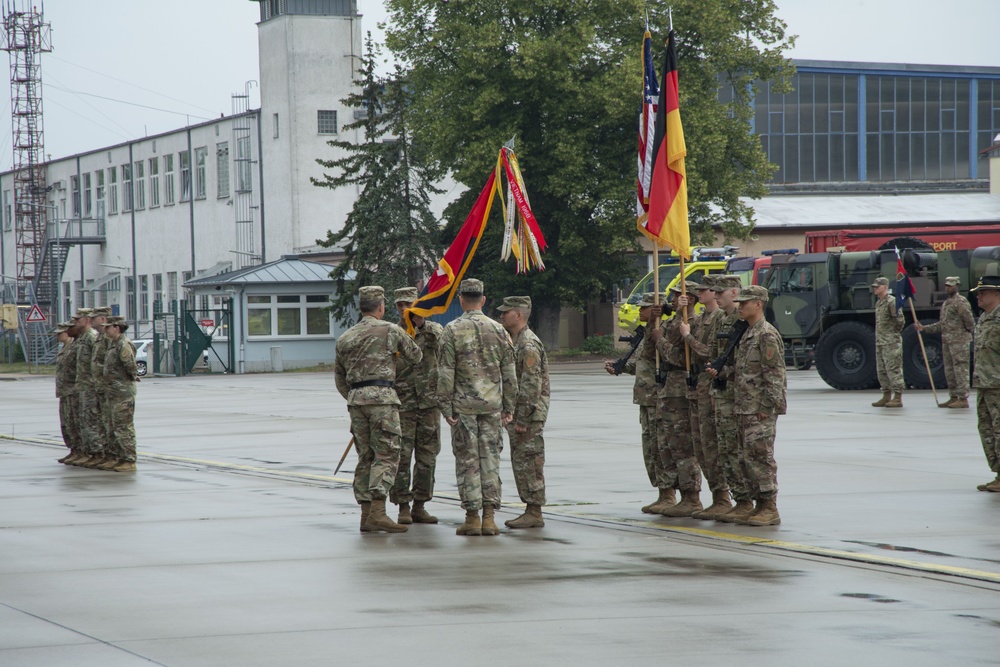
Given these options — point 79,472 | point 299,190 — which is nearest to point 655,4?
point 299,190

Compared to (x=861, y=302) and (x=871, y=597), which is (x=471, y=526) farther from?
(x=861, y=302)

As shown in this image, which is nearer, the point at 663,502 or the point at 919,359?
the point at 663,502

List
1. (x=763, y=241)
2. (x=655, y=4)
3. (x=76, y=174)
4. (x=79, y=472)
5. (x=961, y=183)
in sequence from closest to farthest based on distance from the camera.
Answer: (x=79, y=472) < (x=655, y=4) < (x=763, y=241) < (x=961, y=183) < (x=76, y=174)

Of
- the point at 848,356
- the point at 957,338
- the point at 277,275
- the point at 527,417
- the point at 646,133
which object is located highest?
the point at 646,133

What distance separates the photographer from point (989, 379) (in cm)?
1259

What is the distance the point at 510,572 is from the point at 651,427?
298 cm

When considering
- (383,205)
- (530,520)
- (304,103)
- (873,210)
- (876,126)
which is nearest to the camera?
(530,520)

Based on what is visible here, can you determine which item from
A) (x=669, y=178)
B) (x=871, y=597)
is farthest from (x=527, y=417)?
(x=871, y=597)

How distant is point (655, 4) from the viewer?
45.4 m

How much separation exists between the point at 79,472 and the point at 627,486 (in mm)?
6827

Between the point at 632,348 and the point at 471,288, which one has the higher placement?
the point at 471,288

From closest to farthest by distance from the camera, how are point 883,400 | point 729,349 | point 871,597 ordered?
1. point 871,597
2. point 729,349
3. point 883,400

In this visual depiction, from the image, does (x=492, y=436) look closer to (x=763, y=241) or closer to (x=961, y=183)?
(x=763, y=241)

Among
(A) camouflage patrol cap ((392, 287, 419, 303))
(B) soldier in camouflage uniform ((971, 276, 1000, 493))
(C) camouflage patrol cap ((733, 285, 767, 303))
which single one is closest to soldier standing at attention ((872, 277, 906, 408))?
(B) soldier in camouflage uniform ((971, 276, 1000, 493))
